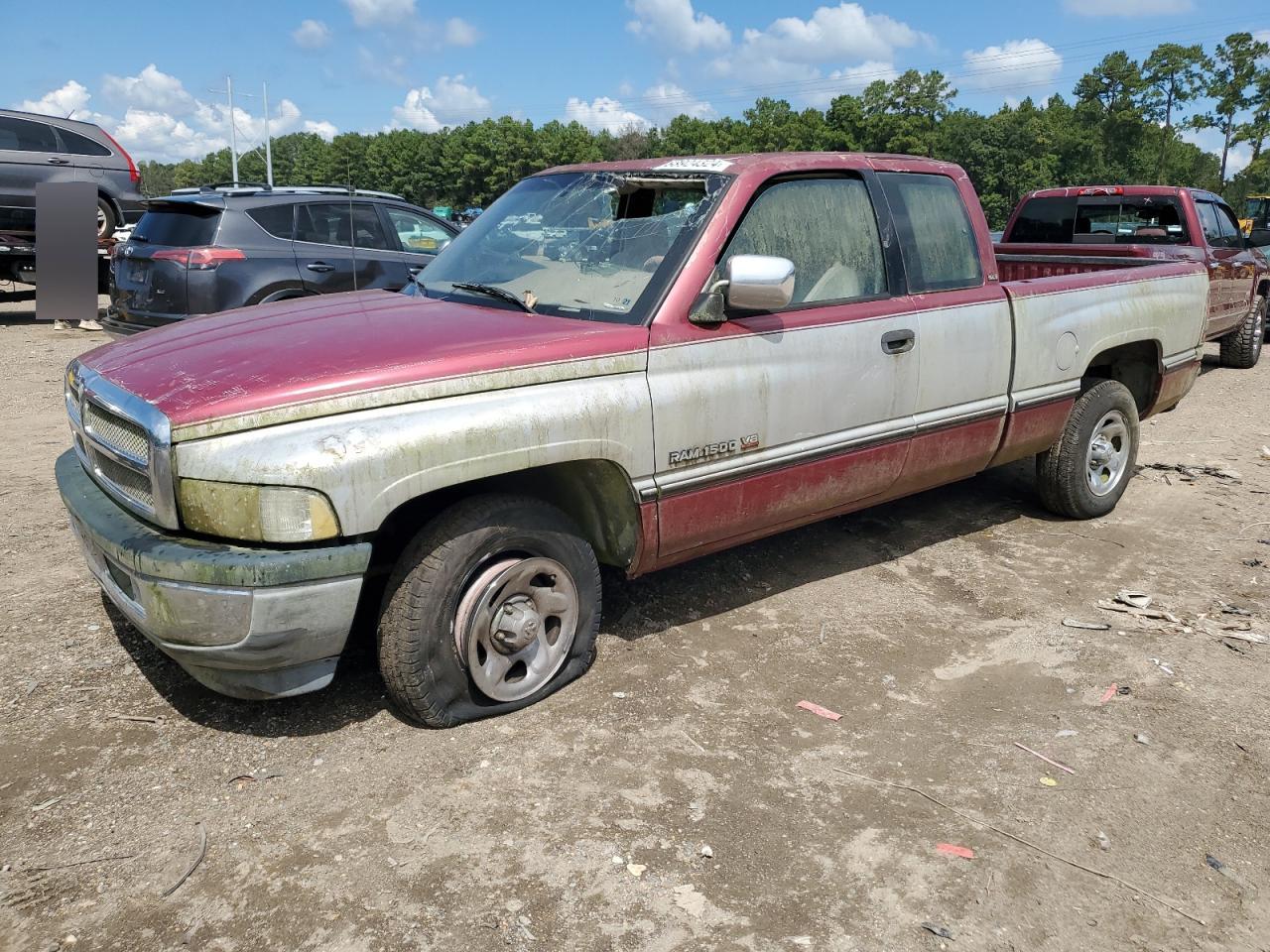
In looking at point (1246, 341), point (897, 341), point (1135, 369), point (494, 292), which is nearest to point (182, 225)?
point (494, 292)

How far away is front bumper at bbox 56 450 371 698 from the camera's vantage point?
9.51ft

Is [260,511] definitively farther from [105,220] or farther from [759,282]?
[105,220]

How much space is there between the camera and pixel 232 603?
9.50ft

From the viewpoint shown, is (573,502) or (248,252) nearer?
(573,502)

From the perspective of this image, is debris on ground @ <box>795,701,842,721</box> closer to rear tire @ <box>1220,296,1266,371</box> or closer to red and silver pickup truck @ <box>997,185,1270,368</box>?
red and silver pickup truck @ <box>997,185,1270,368</box>

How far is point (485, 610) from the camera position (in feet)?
11.0

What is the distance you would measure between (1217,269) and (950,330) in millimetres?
6465

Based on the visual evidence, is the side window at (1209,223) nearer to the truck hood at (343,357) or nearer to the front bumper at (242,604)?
the truck hood at (343,357)

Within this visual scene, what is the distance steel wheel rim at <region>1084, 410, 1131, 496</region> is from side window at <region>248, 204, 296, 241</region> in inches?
262

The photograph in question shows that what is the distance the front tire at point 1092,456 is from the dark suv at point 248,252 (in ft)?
18.2

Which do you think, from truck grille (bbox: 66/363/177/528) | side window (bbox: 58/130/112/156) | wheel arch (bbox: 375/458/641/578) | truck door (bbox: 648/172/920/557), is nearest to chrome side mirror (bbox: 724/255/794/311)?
truck door (bbox: 648/172/920/557)

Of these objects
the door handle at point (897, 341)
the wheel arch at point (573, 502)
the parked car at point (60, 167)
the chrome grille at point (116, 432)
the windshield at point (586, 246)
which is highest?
the parked car at point (60, 167)

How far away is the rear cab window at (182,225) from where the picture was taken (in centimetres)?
856

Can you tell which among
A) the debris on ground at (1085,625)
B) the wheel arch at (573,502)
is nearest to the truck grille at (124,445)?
the wheel arch at (573,502)
